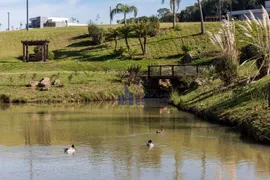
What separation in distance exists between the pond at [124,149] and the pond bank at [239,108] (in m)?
0.62

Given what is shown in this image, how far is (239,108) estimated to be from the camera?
28.8 m

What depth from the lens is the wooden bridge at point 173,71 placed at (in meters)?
50.5

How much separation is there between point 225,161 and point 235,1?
4736 inches

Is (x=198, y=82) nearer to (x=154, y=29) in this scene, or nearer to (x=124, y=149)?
(x=124, y=149)

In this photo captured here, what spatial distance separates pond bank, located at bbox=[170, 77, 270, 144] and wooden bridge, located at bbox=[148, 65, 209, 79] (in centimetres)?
914

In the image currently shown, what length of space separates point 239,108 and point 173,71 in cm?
2310

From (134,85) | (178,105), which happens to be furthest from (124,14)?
(178,105)

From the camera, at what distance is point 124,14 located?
101125 mm

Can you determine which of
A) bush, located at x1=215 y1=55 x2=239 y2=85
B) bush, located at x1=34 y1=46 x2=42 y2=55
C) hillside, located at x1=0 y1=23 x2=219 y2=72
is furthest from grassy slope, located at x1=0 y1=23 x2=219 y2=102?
bush, located at x1=215 y1=55 x2=239 y2=85

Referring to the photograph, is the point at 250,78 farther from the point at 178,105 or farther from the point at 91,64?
the point at 91,64

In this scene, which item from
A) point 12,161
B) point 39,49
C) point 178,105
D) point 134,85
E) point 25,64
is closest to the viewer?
point 12,161

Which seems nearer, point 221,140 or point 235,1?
point 221,140

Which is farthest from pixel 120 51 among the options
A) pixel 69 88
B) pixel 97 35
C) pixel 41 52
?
pixel 69 88

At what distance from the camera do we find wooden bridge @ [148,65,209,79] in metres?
50.5
